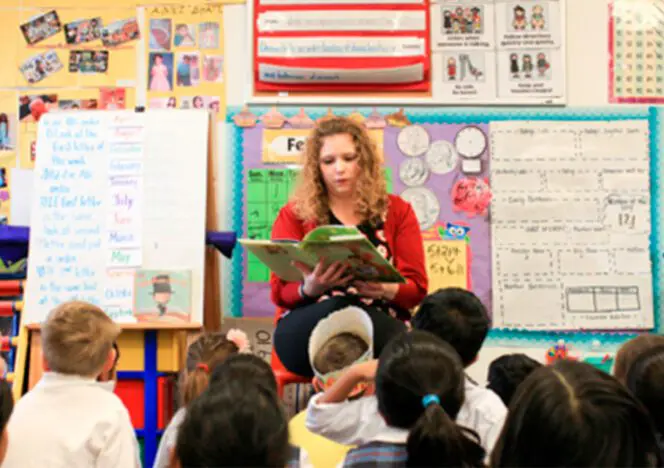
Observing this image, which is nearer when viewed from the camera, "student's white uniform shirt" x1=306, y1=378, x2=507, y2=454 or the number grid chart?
"student's white uniform shirt" x1=306, y1=378, x2=507, y2=454

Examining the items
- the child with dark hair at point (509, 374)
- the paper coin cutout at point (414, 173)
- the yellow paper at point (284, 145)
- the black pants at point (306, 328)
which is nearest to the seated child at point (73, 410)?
the black pants at point (306, 328)

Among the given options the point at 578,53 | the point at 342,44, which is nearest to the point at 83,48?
the point at 342,44

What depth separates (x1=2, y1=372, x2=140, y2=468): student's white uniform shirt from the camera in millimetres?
1573

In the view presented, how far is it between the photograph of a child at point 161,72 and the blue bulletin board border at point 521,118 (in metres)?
0.30

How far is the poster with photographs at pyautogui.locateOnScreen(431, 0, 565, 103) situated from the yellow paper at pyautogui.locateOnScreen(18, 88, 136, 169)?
1340 millimetres

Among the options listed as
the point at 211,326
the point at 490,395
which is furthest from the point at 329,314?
the point at 211,326

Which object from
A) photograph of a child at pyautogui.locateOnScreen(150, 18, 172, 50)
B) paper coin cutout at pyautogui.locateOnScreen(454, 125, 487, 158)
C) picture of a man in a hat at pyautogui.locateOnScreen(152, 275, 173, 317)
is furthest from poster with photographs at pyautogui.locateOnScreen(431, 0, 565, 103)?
picture of a man in a hat at pyautogui.locateOnScreen(152, 275, 173, 317)

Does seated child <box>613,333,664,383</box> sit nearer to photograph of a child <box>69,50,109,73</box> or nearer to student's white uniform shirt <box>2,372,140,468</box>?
student's white uniform shirt <box>2,372,140,468</box>

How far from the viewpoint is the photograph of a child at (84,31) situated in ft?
10.1

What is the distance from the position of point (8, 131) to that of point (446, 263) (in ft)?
6.28

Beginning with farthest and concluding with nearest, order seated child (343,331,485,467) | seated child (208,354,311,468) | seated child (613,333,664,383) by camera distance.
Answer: seated child (613,333,664,383) < seated child (208,354,311,468) < seated child (343,331,485,467)

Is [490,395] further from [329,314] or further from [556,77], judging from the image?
[556,77]

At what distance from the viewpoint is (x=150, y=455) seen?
247 cm

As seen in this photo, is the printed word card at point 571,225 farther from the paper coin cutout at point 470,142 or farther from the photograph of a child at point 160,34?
the photograph of a child at point 160,34
